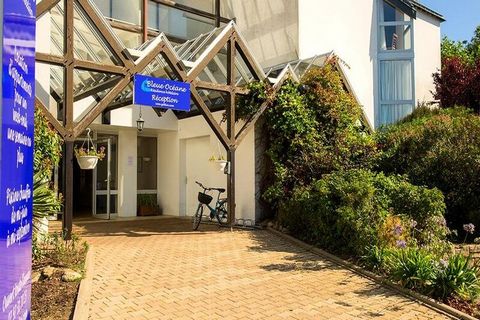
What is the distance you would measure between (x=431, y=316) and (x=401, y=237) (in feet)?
6.85

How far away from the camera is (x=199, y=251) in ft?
26.3

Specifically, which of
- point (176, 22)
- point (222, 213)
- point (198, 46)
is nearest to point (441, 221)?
point (222, 213)

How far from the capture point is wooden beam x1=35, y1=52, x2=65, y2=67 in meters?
7.67

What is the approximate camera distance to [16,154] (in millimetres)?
1579

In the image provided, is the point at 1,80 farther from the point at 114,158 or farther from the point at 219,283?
the point at 114,158

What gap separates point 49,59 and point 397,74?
43.7 feet

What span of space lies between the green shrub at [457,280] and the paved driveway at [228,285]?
16.6 inches

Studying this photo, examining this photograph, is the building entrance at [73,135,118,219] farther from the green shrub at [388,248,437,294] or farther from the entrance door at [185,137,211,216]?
the green shrub at [388,248,437,294]

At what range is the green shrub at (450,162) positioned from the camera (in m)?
9.62

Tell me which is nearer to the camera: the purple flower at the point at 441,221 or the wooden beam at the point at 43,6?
the purple flower at the point at 441,221

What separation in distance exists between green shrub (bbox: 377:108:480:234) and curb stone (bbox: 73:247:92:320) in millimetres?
7526

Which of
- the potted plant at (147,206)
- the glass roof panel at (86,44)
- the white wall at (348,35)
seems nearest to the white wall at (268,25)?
the white wall at (348,35)

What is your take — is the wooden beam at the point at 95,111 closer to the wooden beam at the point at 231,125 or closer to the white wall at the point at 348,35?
the wooden beam at the point at 231,125

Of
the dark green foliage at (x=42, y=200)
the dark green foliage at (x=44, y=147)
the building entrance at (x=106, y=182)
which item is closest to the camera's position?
the dark green foliage at (x=42, y=200)
